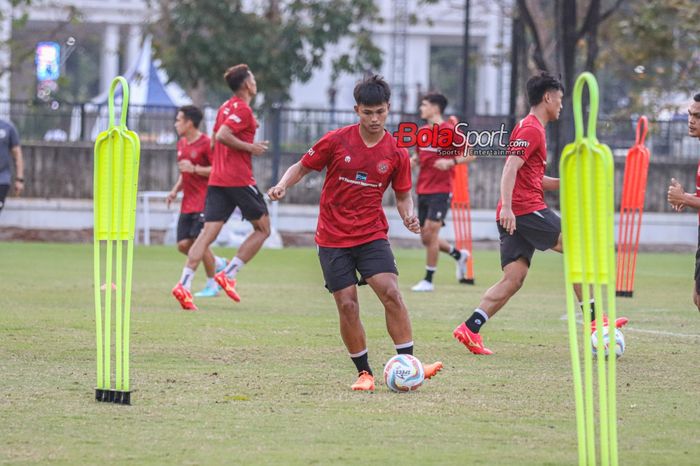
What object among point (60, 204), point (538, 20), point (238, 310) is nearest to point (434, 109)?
point (238, 310)

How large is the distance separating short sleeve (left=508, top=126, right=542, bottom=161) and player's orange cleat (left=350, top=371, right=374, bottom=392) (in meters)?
2.38

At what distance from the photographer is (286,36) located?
3081 cm

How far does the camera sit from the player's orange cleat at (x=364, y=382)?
7.98m

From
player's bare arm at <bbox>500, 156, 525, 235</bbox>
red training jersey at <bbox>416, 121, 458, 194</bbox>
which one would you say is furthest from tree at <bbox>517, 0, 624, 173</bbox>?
player's bare arm at <bbox>500, 156, 525, 235</bbox>

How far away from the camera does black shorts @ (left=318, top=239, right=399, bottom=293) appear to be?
26.4 feet

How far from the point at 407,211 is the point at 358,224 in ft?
1.14

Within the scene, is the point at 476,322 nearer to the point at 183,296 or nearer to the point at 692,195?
the point at 692,195

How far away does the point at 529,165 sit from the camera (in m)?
9.95

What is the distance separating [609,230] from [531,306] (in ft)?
28.2

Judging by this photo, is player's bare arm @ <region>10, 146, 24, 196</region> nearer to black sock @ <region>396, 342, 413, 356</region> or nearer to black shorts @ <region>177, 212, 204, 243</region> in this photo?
black shorts @ <region>177, 212, 204, 243</region>

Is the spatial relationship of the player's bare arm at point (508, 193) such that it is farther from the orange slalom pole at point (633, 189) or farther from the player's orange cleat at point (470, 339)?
the orange slalom pole at point (633, 189)

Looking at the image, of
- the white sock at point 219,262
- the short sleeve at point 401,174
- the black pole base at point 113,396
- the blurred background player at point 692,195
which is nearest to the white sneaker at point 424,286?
the white sock at point 219,262

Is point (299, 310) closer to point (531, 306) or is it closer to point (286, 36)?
point (531, 306)

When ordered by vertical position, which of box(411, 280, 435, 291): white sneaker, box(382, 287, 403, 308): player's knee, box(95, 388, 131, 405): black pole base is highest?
box(382, 287, 403, 308): player's knee
